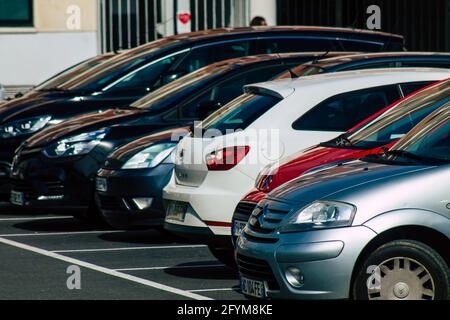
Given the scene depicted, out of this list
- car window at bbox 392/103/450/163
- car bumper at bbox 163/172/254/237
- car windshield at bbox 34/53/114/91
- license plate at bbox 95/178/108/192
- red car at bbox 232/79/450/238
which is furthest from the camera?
car windshield at bbox 34/53/114/91

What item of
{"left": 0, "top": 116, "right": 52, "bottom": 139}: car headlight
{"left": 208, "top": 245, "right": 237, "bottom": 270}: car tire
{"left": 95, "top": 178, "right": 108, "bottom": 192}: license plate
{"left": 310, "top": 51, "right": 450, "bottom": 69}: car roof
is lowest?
{"left": 208, "top": 245, "right": 237, "bottom": 270}: car tire

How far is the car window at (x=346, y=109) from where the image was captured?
33.1 ft

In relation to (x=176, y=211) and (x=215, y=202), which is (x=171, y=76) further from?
(x=215, y=202)

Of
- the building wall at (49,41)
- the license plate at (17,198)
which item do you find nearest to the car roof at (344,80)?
the license plate at (17,198)

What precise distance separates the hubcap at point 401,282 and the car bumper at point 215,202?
7.56 ft

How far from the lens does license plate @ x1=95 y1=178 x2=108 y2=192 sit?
12021 mm

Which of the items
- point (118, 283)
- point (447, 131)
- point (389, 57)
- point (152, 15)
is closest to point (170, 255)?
point (118, 283)

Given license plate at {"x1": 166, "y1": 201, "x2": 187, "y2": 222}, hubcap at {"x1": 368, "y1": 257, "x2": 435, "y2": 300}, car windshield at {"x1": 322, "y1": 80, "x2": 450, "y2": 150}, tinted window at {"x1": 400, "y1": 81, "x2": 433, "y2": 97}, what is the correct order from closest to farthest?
hubcap at {"x1": 368, "y1": 257, "x2": 435, "y2": 300} → car windshield at {"x1": 322, "y1": 80, "x2": 450, "y2": 150} → license plate at {"x1": 166, "y1": 201, "x2": 187, "y2": 222} → tinted window at {"x1": 400, "y1": 81, "x2": 433, "y2": 97}

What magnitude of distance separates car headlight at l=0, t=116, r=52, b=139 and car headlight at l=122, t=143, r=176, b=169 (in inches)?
130

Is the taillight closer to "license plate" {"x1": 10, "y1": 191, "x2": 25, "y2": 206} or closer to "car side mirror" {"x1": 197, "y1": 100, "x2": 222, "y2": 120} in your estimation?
"car side mirror" {"x1": 197, "y1": 100, "x2": 222, "y2": 120}

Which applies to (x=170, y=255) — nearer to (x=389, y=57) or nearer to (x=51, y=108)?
(x=389, y=57)

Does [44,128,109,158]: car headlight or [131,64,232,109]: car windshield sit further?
[44,128,109,158]: car headlight

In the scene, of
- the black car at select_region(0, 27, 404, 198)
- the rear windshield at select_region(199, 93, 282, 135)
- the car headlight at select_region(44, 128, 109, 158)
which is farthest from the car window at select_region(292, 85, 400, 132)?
the black car at select_region(0, 27, 404, 198)

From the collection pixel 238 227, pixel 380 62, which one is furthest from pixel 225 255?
pixel 380 62
